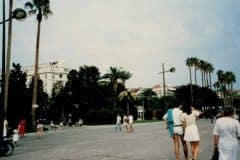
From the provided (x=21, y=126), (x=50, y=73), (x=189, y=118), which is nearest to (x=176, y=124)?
(x=189, y=118)

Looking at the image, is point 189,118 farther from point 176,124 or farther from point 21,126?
point 21,126

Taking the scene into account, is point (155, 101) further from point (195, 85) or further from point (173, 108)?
point (173, 108)

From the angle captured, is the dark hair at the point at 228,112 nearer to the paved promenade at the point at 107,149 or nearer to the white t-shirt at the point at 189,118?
the white t-shirt at the point at 189,118

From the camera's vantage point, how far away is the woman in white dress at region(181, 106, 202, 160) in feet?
43.9

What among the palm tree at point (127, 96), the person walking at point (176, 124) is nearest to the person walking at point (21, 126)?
the person walking at point (176, 124)

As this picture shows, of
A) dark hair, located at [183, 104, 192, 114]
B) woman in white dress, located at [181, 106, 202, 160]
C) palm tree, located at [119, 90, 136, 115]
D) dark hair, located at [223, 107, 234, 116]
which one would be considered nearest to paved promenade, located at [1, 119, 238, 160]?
woman in white dress, located at [181, 106, 202, 160]

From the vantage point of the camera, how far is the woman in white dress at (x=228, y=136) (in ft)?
28.6

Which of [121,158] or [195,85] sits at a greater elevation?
[195,85]

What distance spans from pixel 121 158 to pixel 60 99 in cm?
8733

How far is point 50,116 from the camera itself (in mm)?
109375

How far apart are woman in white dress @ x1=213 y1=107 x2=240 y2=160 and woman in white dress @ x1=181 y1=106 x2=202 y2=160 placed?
439cm

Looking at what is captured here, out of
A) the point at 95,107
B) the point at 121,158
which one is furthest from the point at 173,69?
the point at 121,158

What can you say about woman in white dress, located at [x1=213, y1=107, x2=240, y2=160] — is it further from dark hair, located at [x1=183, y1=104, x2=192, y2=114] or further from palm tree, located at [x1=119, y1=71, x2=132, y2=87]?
palm tree, located at [x1=119, y1=71, x2=132, y2=87]

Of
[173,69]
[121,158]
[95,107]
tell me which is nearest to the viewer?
[121,158]
